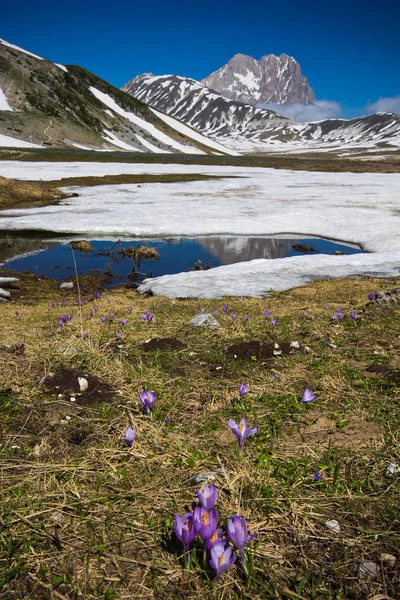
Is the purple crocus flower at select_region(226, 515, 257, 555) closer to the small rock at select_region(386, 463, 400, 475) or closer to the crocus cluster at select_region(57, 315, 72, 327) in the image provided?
the small rock at select_region(386, 463, 400, 475)

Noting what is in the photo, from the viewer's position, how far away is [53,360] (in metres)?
5.58

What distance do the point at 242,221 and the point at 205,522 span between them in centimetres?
2180

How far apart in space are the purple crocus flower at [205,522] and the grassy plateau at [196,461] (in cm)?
30

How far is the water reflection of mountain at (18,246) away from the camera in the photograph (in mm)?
17031

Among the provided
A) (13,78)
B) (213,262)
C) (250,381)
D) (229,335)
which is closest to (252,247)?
(213,262)

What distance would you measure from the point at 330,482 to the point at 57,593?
2202 millimetres

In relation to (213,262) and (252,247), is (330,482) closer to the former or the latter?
(213,262)

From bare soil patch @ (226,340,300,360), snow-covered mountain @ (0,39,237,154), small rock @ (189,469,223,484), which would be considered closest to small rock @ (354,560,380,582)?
small rock @ (189,469,223,484)

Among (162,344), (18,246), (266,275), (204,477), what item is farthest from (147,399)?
(18,246)

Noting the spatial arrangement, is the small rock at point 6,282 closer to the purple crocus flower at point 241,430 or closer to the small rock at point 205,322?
the small rock at point 205,322

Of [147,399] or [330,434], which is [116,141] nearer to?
[147,399]

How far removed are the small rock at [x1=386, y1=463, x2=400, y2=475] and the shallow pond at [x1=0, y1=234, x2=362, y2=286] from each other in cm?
1108

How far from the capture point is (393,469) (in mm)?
3342

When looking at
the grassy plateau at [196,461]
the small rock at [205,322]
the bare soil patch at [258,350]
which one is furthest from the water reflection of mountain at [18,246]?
the bare soil patch at [258,350]
